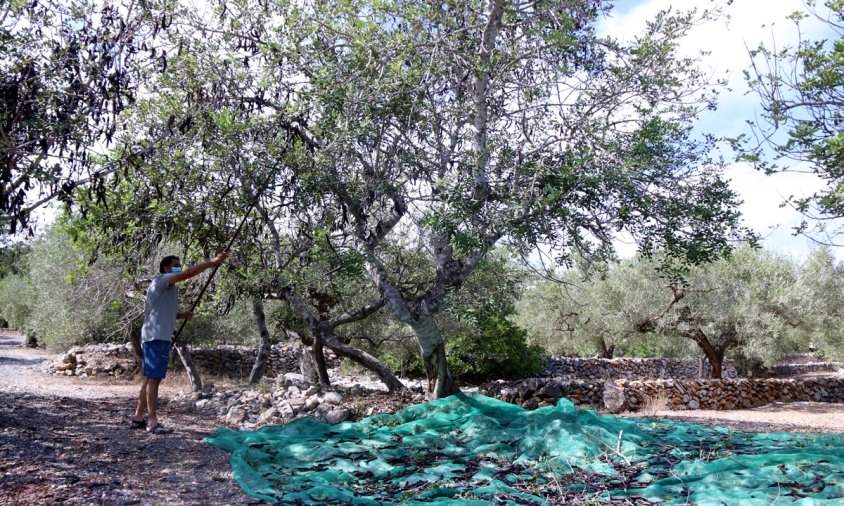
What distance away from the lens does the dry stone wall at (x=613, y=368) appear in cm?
2012

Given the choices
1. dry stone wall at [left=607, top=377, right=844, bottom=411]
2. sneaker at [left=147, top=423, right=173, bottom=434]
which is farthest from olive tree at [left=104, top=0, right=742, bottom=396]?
dry stone wall at [left=607, top=377, right=844, bottom=411]

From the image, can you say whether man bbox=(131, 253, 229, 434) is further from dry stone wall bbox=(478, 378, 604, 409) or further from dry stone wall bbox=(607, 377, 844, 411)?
dry stone wall bbox=(607, 377, 844, 411)

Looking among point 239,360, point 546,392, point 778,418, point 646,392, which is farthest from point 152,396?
point 239,360

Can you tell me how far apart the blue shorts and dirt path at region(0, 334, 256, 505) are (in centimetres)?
66

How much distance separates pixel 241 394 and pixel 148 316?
385 cm

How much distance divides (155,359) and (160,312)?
46 centimetres

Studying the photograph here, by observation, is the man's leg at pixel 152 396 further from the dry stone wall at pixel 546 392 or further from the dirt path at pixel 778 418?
the dirt path at pixel 778 418

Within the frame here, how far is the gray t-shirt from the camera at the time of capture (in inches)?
233

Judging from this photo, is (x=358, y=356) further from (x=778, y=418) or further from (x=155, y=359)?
(x=778, y=418)

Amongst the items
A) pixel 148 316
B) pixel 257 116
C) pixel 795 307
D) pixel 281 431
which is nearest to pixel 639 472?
pixel 281 431

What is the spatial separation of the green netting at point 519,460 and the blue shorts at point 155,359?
2.98 ft

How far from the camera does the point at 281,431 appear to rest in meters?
6.66

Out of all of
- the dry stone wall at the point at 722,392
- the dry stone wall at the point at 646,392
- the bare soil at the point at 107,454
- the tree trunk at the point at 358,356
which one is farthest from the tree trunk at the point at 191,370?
the dry stone wall at the point at 722,392

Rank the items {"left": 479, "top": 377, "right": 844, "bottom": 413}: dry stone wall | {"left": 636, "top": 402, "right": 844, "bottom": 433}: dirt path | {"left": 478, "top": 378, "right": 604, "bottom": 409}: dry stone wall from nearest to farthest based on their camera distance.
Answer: {"left": 636, "top": 402, "right": 844, "bottom": 433}: dirt path
{"left": 478, "top": 378, "right": 604, "bottom": 409}: dry stone wall
{"left": 479, "top": 377, "right": 844, "bottom": 413}: dry stone wall
